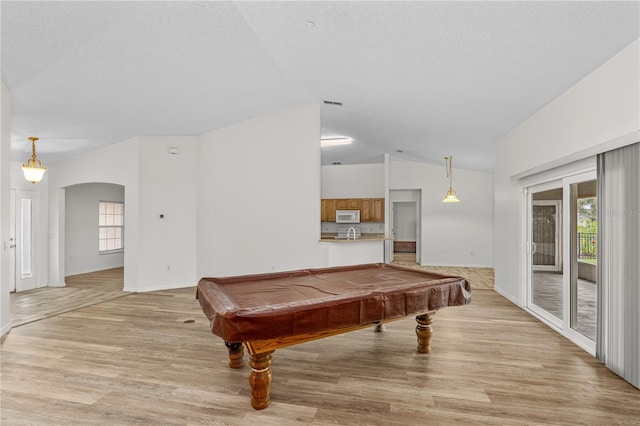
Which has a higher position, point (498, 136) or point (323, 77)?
point (323, 77)

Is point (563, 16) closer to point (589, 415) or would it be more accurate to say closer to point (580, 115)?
point (580, 115)

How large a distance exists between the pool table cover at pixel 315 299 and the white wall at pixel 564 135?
1648mm

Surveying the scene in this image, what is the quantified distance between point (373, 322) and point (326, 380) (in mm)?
620

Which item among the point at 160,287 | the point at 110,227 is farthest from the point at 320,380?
the point at 110,227

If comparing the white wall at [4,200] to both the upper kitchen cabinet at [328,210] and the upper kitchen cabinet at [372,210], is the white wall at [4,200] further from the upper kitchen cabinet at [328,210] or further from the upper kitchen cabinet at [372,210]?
the upper kitchen cabinet at [372,210]

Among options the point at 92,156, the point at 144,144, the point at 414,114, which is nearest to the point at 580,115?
the point at 414,114

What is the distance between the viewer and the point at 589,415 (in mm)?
2090

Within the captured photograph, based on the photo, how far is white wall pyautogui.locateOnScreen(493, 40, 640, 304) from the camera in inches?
92.7

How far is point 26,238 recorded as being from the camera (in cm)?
588

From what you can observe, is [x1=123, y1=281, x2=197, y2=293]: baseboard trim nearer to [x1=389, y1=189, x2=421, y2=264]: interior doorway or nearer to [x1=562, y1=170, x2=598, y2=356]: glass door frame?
[x1=562, y1=170, x2=598, y2=356]: glass door frame

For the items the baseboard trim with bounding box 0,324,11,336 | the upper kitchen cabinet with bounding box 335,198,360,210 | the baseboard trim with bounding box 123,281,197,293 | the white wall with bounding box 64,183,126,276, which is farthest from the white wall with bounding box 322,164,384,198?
the baseboard trim with bounding box 0,324,11,336

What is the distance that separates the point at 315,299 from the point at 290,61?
3056mm

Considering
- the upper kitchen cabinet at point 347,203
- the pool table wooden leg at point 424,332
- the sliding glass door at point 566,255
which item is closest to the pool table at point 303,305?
the pool table wooden leg at point 424,332

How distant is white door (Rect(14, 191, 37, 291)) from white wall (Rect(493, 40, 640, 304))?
26.2 ft
